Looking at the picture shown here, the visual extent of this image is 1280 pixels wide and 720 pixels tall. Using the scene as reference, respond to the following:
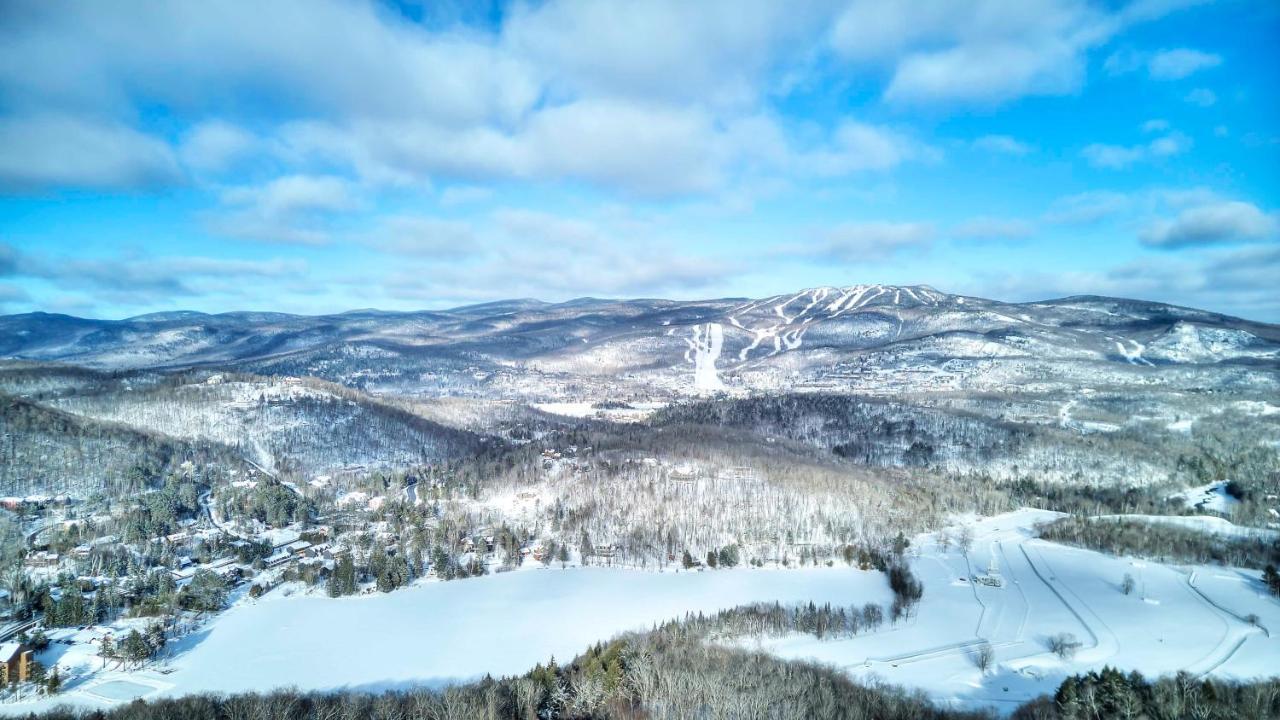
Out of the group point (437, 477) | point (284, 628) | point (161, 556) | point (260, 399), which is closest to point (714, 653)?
point (284, 628)

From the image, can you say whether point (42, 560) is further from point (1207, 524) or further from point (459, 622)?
point (1207, 524)

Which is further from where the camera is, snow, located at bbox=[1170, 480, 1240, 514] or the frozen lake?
snow, located at bbox=[1170, 480, 1240, 514]

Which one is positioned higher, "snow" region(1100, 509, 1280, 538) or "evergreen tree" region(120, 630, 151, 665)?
"evergreen tree" region(120, 630, 151, 665)

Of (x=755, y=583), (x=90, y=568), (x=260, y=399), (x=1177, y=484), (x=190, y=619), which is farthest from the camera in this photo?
(x=260, y=399)

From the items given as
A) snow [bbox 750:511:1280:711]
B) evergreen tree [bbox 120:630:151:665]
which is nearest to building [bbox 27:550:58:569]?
evergreen tree [bbox 120:630:151:665]

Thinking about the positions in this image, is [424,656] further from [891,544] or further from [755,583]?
[891,544]

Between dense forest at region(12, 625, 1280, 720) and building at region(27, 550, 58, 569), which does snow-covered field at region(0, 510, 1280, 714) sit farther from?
building at region(27, 550, 58, 569)

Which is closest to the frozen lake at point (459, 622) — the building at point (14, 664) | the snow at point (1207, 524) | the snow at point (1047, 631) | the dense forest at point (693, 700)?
the dense forest at point (693, 700)

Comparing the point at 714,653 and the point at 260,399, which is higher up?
the point at 260,399
